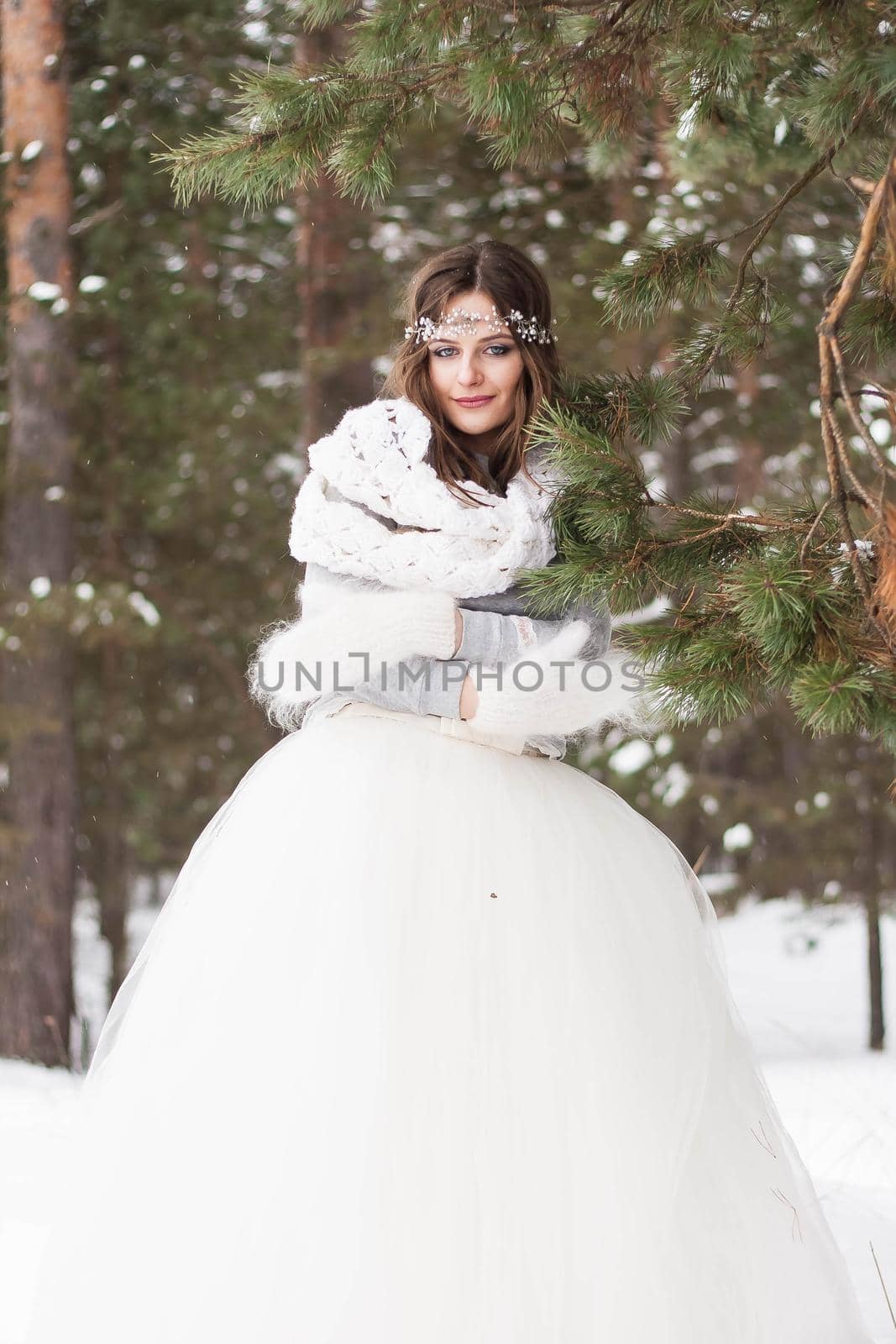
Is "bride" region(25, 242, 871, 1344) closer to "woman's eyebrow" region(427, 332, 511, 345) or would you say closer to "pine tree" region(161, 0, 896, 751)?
"woman's eyebrow" region(427, 332, 511, 345)

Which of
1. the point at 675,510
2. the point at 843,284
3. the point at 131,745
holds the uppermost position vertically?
the point at 843,284

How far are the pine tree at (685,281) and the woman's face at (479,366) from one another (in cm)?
17

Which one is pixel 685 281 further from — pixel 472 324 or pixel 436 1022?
pixel 436 1022

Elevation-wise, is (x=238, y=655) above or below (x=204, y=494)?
below

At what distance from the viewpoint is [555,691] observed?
2.21 metres

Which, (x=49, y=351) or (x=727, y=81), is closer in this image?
(x=727, y=81)

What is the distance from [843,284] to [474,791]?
3.61 feet

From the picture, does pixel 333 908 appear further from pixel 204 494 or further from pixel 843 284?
pixel 204 494

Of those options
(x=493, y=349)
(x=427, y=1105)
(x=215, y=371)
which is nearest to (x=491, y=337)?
(x=493, y=349)

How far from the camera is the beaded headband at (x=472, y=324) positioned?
249 centimetres

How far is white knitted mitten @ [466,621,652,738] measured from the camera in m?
2.20

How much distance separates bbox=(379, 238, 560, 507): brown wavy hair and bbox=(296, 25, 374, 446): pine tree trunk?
336cm

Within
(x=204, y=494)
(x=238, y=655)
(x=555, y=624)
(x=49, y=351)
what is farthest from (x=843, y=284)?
(x=238, y=655)

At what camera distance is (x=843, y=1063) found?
236 inches
